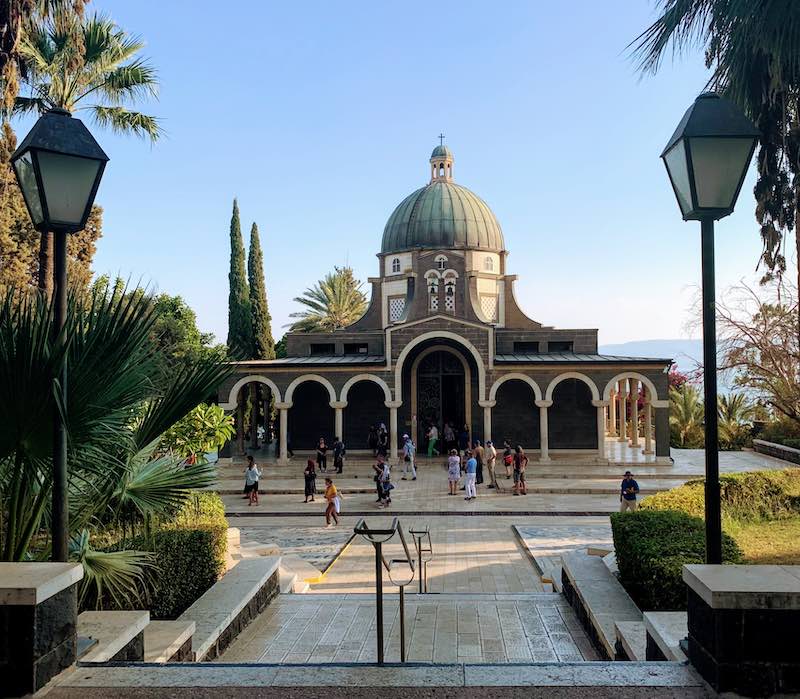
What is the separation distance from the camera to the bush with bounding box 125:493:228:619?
7225mm

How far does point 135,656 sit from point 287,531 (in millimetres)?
11758

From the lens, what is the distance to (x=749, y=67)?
31.2 ft

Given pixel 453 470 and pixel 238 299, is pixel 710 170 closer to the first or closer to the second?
pixel 453 470

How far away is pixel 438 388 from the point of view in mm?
29812

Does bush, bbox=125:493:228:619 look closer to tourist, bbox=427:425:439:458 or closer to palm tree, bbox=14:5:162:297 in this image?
palm tree, bbox=14:5:162:297

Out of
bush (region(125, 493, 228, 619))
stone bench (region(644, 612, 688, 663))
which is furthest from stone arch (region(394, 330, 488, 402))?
stone bench (region(644, 612, 688, 663))

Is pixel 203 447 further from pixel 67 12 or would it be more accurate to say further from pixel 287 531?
pixel 67 12

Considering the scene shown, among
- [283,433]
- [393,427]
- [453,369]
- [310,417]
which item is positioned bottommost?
[283,433]

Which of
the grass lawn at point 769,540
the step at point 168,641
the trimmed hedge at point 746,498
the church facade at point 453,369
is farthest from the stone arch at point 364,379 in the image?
the step at point 168,641

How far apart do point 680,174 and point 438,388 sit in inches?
986

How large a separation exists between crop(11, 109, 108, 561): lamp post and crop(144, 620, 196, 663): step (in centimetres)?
128

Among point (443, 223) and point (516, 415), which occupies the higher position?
point (443, 223)

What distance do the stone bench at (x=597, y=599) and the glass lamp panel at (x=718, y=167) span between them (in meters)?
3.95

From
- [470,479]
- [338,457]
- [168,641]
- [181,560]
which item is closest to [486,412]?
[338,457]
